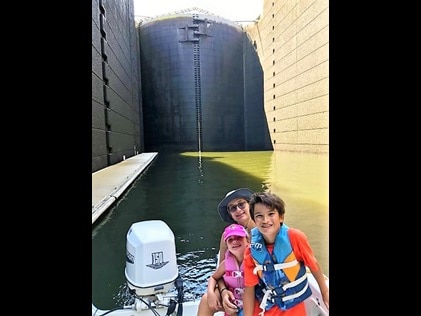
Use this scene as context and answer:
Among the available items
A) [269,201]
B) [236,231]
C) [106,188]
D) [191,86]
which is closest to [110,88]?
[106,188]

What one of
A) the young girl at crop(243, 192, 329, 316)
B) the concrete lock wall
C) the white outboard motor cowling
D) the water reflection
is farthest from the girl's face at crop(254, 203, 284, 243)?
the concrete lock wall

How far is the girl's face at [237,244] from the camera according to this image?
1284 mm

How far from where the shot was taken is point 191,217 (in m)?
4.58

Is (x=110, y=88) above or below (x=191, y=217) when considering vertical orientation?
above

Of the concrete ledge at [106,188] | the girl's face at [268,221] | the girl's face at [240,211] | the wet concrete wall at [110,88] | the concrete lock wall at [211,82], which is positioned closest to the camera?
the girl's face at [268,221]

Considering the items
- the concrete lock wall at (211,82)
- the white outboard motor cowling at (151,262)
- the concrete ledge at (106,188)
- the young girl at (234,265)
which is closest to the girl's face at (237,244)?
the young girl at (234,265)

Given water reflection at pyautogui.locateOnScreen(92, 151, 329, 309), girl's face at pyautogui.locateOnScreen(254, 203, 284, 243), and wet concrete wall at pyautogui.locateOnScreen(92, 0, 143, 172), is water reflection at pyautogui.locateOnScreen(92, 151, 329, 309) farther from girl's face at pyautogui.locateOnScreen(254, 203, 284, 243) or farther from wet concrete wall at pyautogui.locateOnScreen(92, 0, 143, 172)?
wet concrete wall at pyautogui.locateOnScreen(92, 0, 143, 172)

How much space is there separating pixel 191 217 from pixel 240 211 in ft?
10.7

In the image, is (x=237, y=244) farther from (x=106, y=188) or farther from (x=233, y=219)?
(x=106, y=188)

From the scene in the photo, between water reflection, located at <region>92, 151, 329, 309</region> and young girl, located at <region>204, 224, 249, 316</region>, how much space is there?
3.95 ft

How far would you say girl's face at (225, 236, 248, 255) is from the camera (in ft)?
4.21

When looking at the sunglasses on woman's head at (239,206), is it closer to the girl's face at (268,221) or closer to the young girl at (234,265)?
the young girl at (234,265)

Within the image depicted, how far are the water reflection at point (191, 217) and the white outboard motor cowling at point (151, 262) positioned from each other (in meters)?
0.92
